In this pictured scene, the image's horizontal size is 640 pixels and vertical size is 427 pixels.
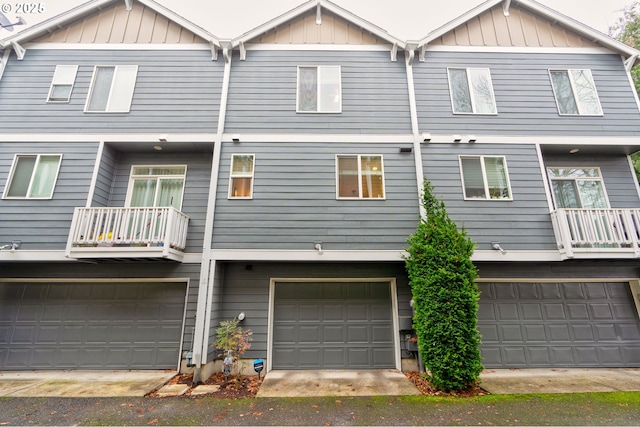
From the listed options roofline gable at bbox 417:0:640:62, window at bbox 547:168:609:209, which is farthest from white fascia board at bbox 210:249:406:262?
roofline gable at bbox 417:0:640:62

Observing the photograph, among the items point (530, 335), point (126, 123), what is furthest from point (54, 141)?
point (530, 335)

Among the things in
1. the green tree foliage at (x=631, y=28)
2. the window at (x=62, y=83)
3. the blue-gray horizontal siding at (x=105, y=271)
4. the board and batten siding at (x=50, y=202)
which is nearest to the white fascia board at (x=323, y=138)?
→ the blue-gray horizontal siding at (x=105, y=271)

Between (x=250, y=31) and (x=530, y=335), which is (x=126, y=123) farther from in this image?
(x=530, y=335)

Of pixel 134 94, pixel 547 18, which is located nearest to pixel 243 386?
pixel 134 94

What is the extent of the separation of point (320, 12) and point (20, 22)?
26.3ft

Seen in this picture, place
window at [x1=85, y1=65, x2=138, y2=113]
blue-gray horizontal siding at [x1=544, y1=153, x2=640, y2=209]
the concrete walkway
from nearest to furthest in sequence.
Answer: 1. the concrete walkway
2. blue-gray horizontal siding at [x1=544, y1=153, x2=640, y2=209]
3. window at [x1=85, y1=65, x2=138, y2=113]

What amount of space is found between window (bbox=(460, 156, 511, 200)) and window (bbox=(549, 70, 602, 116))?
250cm

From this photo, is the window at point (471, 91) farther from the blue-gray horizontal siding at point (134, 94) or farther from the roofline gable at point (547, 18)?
the blue-gray horizontal siding at point (134, 94)

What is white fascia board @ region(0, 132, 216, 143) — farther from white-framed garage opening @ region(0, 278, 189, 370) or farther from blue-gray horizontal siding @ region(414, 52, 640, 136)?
blue-gray horizontal siding @ region(414, 52, 640, 136)

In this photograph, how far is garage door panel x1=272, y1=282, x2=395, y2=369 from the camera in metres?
6.26

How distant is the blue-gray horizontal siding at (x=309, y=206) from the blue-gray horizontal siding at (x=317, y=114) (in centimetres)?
56

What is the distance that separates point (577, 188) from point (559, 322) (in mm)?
3429

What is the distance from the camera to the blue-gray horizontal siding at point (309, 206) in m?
6.25

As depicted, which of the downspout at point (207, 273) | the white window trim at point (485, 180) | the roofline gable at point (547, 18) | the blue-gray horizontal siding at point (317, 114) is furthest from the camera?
the roofline gable at point (547, 18)
